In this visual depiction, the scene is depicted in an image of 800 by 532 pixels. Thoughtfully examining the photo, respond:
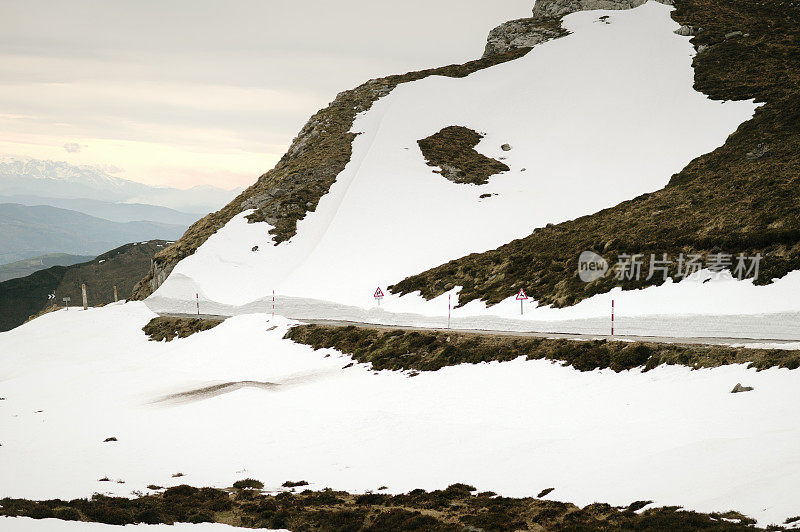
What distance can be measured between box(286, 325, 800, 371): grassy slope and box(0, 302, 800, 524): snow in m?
0.61

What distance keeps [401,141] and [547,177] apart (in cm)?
1756

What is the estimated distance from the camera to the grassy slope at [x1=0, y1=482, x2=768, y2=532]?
40.4ft

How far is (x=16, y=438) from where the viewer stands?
26031 mm

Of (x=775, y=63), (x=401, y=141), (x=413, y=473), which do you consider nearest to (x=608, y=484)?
(x=413, y=473)

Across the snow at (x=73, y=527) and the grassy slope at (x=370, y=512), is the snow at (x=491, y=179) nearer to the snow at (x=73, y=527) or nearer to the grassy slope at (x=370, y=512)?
the grassy slope at (x=370, y=512)

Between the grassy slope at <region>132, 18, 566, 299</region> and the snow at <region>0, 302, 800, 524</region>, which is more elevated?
the grassy slope at <region>132, 18, 566, 299</region>

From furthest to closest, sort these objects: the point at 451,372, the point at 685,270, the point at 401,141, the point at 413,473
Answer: the point at 401,141 → the point at 685,270 → the point at 451,372 → the point at 413,473

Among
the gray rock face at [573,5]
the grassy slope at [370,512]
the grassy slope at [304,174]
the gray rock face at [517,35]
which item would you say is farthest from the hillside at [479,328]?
the gray rock face at [573,5]

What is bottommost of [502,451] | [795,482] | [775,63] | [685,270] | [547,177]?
[502,451]

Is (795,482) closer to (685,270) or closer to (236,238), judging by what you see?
(685,270)

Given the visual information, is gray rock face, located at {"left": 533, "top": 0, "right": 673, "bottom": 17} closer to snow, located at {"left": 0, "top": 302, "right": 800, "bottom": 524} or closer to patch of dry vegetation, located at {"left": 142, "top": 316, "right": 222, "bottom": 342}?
patch of dry vegetation, located at {"left": 142, "top": 316, "right": 222, "bottom": 342}

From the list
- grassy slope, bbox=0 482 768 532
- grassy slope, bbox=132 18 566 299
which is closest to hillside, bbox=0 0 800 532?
grassy slope, bbox=0 482 768 532

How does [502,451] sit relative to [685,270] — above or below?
below

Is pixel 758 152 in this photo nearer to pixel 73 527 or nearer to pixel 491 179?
pixel 491 179
